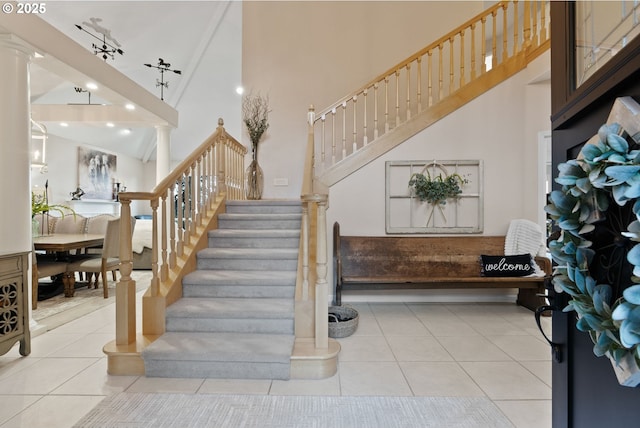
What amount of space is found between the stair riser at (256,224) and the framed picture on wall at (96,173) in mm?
6377

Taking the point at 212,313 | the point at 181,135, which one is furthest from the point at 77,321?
the point at 181,135

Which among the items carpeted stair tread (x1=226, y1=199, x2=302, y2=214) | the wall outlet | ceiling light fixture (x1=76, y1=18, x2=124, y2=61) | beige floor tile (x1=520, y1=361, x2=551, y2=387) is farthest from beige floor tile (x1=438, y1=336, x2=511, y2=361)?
ceiling light fixture (x1=76, y1=18, x2=124, y2=61)

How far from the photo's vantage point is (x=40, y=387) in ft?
6.66

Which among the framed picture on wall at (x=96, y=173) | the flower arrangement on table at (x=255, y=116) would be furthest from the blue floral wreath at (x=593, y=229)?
the framed picture on wall at (x=96, y=173)

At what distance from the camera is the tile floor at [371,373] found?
186 centimetres

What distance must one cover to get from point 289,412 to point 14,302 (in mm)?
2197

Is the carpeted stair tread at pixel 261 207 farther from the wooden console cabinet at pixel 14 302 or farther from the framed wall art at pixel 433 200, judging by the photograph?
the wooden console cabinet at pixel 14 302

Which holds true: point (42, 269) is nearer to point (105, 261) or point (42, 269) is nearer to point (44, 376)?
point (105, 261)

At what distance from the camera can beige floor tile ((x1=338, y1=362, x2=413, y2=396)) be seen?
1.98m

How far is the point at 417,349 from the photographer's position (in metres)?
2.59

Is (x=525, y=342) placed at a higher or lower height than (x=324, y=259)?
lower

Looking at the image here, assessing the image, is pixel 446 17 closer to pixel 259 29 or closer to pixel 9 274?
pixel 259 29

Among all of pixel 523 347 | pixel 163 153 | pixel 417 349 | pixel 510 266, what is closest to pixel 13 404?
pixel 417 349

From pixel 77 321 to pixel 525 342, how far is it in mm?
4177
